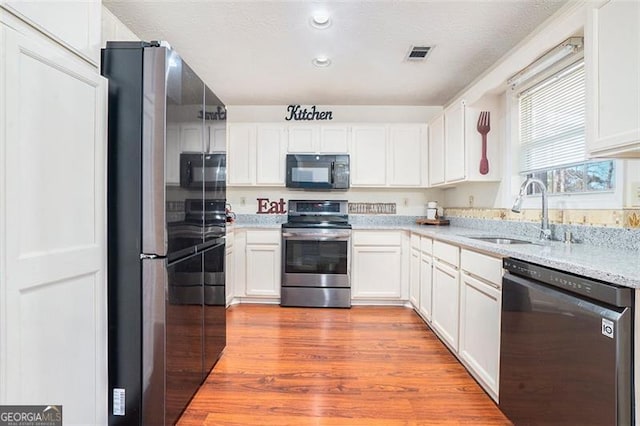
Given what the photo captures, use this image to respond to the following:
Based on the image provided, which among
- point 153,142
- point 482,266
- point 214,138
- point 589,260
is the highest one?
point 214,138

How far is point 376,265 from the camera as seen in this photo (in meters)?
3.56

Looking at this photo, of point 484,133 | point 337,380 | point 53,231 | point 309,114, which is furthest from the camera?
point 309,114

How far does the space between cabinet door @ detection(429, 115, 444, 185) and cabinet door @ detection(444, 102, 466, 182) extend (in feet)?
0.38

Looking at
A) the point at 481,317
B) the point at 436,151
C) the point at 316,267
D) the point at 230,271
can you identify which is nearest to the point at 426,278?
the point at 481,317

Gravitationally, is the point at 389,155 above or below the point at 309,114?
below

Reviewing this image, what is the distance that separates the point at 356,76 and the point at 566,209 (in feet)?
7.02

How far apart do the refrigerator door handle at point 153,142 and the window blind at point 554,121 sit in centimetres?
226

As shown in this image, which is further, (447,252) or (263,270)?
(263,270)

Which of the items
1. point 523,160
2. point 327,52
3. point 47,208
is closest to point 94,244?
A: point 47,208

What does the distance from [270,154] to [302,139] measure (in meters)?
0.43

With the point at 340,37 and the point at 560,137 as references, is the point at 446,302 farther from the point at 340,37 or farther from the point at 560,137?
the point at 340,37

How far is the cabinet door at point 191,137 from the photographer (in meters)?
1.62

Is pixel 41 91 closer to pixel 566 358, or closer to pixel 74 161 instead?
pixel 74 161

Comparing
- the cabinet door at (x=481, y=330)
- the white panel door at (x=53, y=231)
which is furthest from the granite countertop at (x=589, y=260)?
the white panel door at (x=53, y=231)
